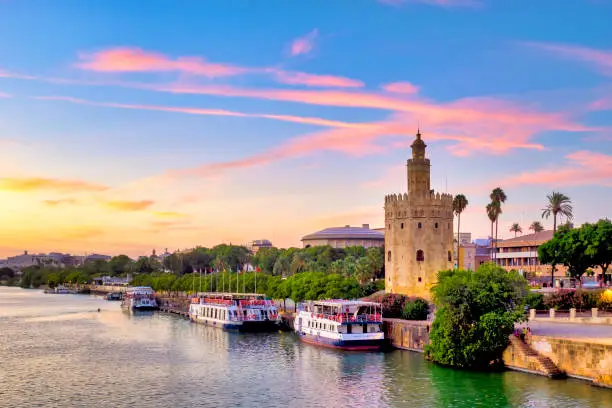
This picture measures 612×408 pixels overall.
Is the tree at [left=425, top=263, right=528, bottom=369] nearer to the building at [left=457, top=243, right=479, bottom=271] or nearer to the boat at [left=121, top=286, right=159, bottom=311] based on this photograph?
the boat at [left=121, top=286, right=159, bottom=311]

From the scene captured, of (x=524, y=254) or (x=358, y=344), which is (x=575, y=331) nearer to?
(x=358, y=344)

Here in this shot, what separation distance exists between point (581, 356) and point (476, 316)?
9.50 meters

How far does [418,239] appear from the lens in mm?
91812

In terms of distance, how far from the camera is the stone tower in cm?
9125

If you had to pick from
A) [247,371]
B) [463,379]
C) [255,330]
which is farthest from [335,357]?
[255,330]

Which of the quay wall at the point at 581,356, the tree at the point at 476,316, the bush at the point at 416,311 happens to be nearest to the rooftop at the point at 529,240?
the bush at the point at 416,311

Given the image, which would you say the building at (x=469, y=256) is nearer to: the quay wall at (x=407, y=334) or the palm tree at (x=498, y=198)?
the palm tree at (x=498, y=198)

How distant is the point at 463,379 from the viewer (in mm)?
49000

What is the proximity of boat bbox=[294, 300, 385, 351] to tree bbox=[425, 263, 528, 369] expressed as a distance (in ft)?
32.9

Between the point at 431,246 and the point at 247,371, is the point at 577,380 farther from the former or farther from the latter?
the point at 431,246

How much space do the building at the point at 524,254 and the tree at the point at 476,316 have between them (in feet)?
270

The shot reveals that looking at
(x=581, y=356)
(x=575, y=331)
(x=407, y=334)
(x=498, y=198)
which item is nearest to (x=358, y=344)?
(x=407, y=334)

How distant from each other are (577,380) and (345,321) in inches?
965

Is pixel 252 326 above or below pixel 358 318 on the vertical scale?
below
